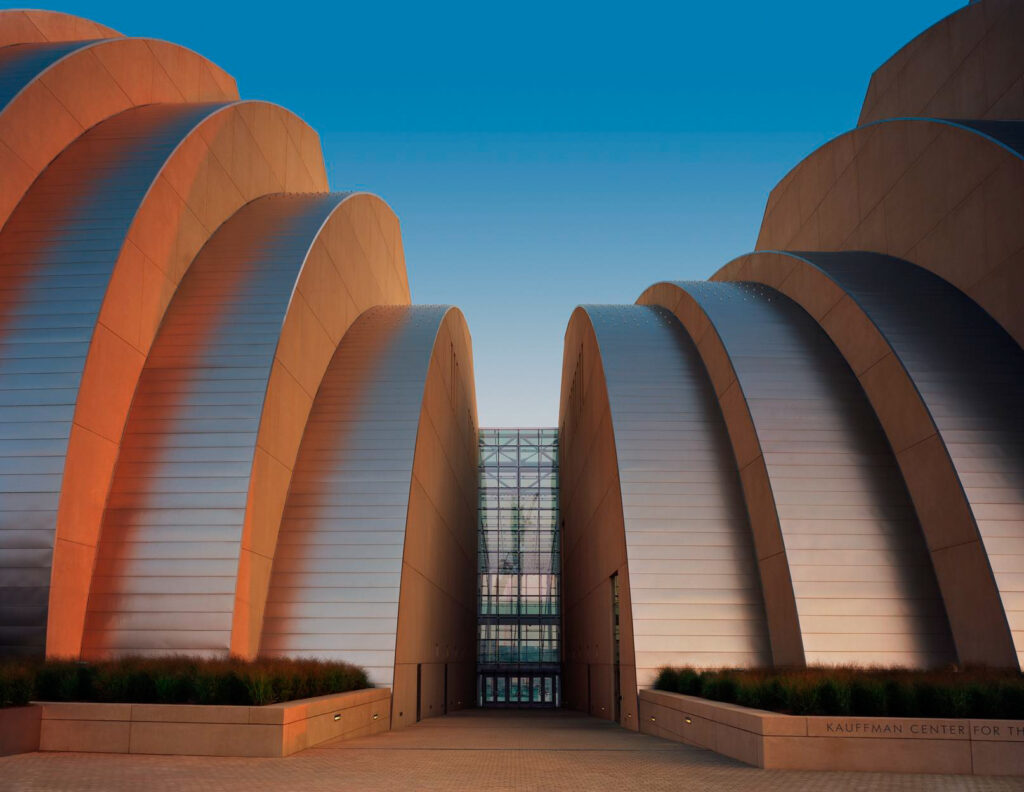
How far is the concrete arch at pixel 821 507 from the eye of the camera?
17.4 m

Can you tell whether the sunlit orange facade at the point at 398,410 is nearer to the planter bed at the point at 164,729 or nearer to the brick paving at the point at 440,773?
the planter bed at the point at 164,729

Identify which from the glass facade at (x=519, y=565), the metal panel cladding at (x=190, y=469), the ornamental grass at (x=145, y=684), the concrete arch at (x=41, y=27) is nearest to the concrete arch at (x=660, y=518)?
the metal panel cladding at (x=190, y=469)

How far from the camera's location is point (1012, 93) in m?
20.6

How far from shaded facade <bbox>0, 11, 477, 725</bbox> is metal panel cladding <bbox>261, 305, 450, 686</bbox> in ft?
0.16

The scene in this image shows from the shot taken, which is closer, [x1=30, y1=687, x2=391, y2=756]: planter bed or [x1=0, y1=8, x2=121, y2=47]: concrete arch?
[x1=30, y1=687, x2=391, y2=756]: planter bed

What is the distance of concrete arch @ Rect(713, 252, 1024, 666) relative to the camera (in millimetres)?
15797

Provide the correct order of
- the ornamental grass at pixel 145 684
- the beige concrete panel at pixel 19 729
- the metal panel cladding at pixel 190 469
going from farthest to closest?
the metal panel cladding at pixel 190 469, the ornamental grass at pixel 145 684, the beige concrete panel at pixel 19 729

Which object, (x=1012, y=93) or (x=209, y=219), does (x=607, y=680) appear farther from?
(x=1012, y=93)

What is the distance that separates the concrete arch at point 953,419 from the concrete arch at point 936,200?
68 centimetres

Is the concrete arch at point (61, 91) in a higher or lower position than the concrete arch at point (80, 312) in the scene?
higher

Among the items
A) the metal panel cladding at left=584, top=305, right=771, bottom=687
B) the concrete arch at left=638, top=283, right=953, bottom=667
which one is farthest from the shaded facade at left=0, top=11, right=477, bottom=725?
the concrete arch at left=638, top=283, right=953, bottom=667

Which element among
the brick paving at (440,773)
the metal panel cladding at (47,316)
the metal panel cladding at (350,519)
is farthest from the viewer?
the metal panel cladding at (350,519)

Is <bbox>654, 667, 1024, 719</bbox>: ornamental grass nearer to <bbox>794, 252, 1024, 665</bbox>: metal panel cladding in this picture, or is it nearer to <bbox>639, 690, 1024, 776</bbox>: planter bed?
<bbox>639, 690, 1024, 776</bbox>: planter bed

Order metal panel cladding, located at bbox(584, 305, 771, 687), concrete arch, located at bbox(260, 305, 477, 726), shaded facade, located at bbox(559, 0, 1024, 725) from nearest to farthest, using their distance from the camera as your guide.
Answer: shaded facade, located at bbox(559, 0, 1024, 725)
concrete arch, located at bbox(260, 305, 477, 726)
metal panel cladding, located at bbox(584, 305, 771, 687)
